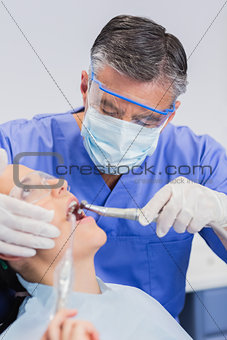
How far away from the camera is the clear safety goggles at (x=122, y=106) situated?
43.7 inches

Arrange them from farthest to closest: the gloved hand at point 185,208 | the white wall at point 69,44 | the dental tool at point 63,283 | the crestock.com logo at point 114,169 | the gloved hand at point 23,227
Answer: the white wall at point 69,44 → the crestock.com logo at point 114,169 → the gloved hand at point 185,208 → the gloved hand at point 23,227 → the dental tool at point 63,283

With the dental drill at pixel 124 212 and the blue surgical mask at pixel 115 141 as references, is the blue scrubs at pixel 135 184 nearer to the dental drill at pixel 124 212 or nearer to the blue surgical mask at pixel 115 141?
the blue surgical mask at pixel 115 141

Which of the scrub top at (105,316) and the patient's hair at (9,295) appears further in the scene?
the patient's hair at (9,295)

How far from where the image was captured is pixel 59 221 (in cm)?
99

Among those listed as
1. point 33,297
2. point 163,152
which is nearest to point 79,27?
point 163,152

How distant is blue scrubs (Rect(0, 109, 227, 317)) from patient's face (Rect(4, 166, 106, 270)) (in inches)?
8.7

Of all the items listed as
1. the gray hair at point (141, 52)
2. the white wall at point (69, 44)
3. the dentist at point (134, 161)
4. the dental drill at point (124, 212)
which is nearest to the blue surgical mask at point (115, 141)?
the dentist at point (134, 161)

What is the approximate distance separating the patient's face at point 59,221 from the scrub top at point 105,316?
11cm

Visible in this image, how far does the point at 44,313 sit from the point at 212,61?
1.11 meters

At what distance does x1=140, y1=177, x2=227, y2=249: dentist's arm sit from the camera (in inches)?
41.4

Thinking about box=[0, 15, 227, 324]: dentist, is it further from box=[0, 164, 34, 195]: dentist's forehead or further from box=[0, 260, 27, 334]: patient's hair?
box=[0, 260, 27, 334]: patient's hair

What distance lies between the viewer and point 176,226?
1.08 metres

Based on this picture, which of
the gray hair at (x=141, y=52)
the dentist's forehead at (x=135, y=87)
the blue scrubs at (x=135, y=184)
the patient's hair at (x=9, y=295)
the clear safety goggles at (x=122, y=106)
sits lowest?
the patient's hair at (x=9, y=295)

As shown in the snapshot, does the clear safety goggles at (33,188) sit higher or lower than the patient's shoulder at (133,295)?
higher
